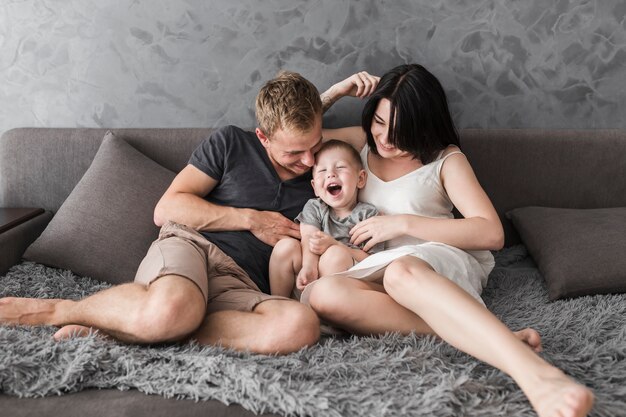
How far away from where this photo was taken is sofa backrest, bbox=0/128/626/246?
→ 97.0 inches

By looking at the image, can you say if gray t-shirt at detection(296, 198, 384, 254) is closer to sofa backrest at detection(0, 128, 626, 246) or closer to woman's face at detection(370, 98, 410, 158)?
woman's face at detection(370, 98, 410, 158)

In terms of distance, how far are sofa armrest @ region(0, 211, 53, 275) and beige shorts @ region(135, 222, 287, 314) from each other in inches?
22.2

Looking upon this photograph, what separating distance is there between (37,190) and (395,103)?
1449 mm

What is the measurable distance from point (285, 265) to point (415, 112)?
609 millimetres

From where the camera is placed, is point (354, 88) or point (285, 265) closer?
point (285, 265)

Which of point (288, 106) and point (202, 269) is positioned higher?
point (288, 106)

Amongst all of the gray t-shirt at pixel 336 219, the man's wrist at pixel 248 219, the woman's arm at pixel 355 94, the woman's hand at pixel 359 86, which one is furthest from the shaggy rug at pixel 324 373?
the woman's hand at pixel 359 86

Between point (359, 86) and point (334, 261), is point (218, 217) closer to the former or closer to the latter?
point (334, 261)

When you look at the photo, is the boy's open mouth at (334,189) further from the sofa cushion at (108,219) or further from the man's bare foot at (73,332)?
the man's bare foot at (73,332)

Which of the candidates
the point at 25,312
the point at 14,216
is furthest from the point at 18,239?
the point at 25,312

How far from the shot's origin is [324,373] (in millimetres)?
1480

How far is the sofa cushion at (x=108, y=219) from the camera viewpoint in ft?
7.32

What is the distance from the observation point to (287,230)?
212 centimetres

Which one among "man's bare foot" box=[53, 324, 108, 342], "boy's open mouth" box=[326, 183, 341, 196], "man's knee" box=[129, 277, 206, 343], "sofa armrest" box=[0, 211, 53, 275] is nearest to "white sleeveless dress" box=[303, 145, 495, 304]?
"boy's open mouth" box=[326, 183, 341, 196]
